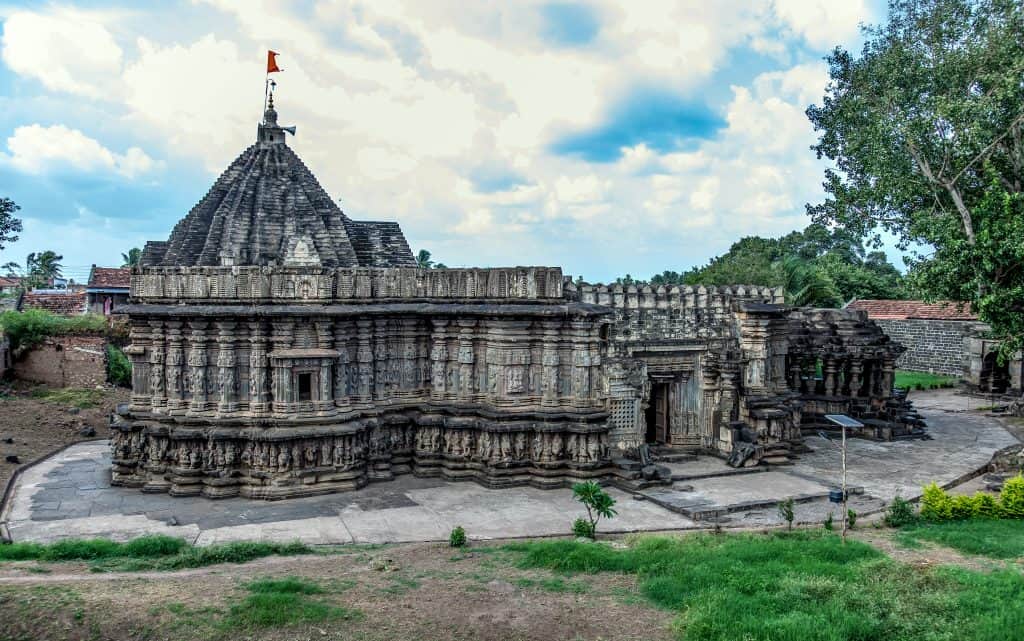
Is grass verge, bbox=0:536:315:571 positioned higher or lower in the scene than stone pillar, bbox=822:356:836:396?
lower

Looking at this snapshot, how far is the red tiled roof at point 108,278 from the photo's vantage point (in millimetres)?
39031

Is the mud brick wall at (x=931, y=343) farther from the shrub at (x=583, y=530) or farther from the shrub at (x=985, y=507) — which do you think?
the shrub at (x=583, y=530)

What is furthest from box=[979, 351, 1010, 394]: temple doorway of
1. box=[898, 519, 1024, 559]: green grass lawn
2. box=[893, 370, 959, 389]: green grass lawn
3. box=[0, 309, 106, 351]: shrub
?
box=[0, 309, 106, 351]: shrub

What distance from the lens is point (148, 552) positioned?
11.4m

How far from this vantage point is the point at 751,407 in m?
18.6

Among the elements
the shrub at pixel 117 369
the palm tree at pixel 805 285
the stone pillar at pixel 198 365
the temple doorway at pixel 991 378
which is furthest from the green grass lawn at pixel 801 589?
the palm tree at pixel 805 285

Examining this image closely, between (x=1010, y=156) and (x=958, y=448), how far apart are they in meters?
7.79

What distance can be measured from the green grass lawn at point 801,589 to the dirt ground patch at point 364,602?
1.40 feet

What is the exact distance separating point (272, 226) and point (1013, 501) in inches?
640

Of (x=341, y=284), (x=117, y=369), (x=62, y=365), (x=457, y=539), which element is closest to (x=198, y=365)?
(x=341, y=284)

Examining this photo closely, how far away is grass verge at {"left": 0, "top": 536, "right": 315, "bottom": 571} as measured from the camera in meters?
10.9

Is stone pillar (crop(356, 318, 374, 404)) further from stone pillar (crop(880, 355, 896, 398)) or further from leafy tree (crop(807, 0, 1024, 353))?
stone pillar (crop(880, 355, 896, 398))

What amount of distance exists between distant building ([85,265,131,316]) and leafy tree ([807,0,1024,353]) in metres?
34.7

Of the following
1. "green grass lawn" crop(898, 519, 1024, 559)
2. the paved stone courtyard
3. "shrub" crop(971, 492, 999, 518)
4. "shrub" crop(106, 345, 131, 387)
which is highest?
"shrub" crop(106, 345, 131, 387)
